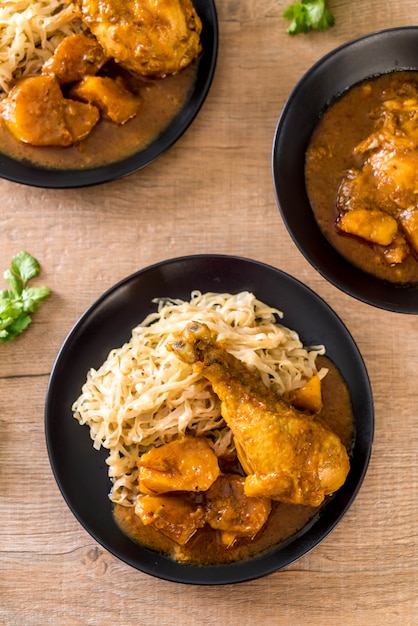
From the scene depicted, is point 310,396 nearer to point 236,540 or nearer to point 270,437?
point 270,437

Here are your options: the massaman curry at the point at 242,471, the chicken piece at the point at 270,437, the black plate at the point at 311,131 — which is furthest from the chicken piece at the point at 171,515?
the black plate at the point at 311,131

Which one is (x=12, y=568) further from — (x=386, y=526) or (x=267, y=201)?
(x=267, y=201)

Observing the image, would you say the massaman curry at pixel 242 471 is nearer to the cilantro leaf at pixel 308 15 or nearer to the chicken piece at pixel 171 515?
the chicken piece at pixel 171 515

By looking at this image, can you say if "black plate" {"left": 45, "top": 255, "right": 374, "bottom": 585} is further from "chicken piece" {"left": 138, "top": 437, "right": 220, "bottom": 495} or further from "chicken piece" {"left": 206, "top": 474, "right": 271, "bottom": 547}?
"chicken piece" {"left": 138, "top": 437, "right": 220, "bottom": 495}

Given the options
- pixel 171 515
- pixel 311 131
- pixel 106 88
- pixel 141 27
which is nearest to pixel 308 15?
pixel 311 131

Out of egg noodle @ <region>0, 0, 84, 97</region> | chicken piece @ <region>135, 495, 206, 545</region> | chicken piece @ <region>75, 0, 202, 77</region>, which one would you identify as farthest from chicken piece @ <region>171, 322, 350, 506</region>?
egg noodle @ <region>0, 0, 84, 97</region>
